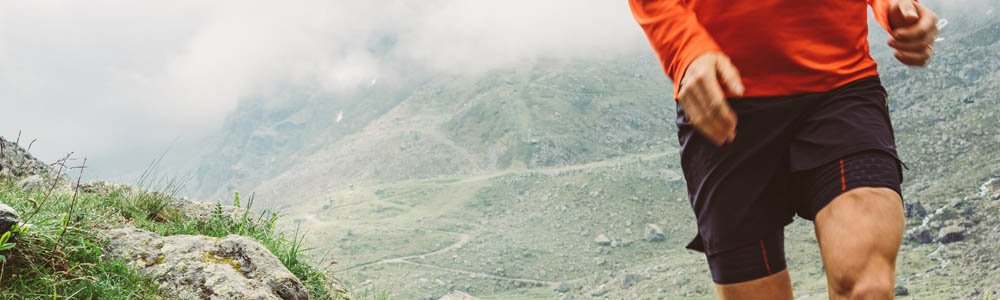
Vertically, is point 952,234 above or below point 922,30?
below

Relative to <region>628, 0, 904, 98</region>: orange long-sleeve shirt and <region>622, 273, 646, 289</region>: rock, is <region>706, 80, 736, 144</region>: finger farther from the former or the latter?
<region>622, 273, 646, 289</region>: rock

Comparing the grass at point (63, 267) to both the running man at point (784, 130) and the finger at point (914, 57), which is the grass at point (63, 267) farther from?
the finger at point (914, 57)

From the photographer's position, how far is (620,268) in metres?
134

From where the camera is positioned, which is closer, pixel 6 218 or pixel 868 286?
pixel 868 286

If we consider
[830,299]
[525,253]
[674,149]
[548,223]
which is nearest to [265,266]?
[830,299]

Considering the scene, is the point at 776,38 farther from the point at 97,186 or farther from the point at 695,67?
the point at 97,186

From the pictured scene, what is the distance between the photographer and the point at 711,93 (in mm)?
1290

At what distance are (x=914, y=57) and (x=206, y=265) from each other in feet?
10.8

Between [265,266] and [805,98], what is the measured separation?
3007mm

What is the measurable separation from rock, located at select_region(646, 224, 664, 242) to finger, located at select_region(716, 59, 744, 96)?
150 metres

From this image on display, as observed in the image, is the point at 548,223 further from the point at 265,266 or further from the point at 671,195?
the point at 265,266

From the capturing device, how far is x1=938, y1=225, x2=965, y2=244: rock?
91906 mm

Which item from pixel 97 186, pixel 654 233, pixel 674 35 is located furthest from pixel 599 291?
pixel 674 35

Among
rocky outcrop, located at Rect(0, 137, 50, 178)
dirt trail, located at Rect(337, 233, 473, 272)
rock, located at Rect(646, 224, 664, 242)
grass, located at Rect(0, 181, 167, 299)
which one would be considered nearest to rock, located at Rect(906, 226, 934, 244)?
rock, located at Rect(646, 224, 664, 242)
